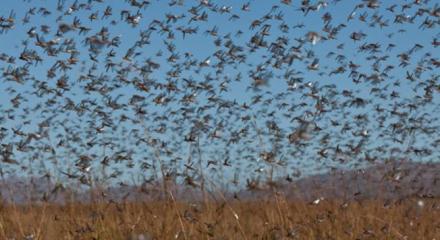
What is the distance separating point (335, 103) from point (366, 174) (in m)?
2.09

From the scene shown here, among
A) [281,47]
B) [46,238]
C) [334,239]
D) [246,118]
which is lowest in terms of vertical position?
[334,239]

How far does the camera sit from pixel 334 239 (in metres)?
6.43

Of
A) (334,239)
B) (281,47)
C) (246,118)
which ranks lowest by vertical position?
(334,239)

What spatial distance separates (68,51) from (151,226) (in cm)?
223

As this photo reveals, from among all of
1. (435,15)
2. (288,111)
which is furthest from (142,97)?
(435,15)

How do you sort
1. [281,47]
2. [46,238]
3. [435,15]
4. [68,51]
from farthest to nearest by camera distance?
[435,15]
[281,47]
[68,51]
[46,238]

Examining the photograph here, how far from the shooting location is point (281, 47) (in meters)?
8.09

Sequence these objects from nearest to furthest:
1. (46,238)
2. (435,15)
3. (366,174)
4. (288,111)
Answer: (46,238) → (435,15) → (288,111) → (366,174)

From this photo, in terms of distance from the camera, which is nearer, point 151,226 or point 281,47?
point 151,226

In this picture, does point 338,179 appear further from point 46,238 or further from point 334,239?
point 46,238

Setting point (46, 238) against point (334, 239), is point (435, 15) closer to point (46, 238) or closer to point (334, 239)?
point (334, 239)

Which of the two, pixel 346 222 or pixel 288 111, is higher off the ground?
pixel 288 111

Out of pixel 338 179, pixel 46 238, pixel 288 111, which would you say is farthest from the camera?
pixel 338 179

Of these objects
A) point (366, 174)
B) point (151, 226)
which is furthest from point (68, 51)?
point (366, 174)
